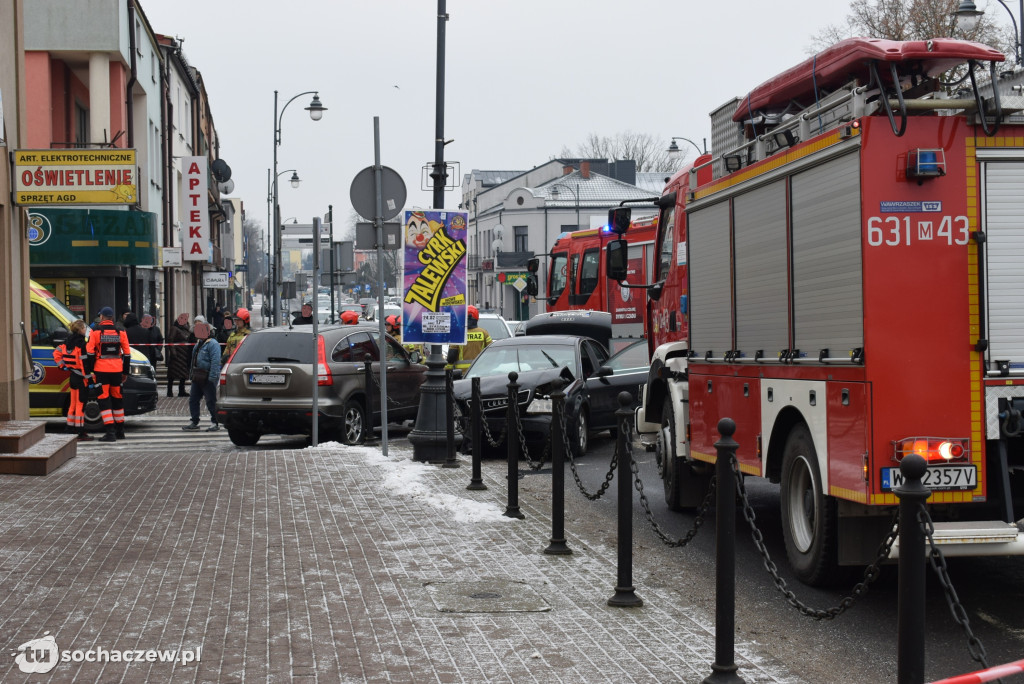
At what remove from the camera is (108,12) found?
31031 mm

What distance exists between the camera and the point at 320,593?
7219mm

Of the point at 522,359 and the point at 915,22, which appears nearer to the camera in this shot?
the point at 522,359

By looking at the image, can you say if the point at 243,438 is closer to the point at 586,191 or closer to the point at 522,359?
the point at 522,359

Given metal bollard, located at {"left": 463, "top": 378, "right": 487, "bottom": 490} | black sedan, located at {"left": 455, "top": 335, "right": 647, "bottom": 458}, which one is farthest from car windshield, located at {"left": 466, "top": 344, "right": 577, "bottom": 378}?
metal bollard, located at {"left": 463, "top": 378, "right": 487, "bottom": 490}

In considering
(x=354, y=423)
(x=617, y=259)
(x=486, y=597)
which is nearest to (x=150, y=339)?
(x=354, y=423)

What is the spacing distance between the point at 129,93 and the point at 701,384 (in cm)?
2695

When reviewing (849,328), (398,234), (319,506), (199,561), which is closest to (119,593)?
(199,561)

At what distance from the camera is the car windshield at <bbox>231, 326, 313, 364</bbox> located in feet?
55.7

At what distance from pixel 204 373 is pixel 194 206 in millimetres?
21505

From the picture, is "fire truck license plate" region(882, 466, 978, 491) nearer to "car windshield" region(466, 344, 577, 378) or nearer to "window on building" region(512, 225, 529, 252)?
"car windshield" region(466, 344, 577, 378)

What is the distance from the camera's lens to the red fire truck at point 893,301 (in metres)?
6.58

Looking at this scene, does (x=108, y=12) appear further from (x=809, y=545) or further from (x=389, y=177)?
(x=809, y=545)

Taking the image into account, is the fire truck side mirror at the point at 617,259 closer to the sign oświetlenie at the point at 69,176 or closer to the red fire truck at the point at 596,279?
the sign oświetlenie at the point at 69,176
